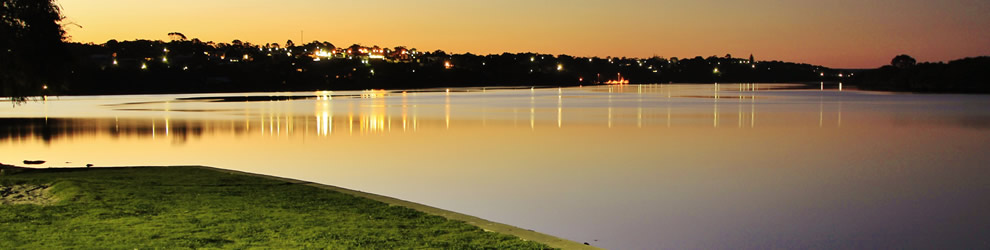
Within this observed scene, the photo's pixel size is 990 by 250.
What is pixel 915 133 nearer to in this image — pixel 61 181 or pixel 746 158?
pixel 746 158

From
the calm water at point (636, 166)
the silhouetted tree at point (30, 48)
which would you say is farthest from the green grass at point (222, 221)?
the silhouetted tree at point (30, 48)

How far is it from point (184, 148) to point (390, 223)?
2002 cm

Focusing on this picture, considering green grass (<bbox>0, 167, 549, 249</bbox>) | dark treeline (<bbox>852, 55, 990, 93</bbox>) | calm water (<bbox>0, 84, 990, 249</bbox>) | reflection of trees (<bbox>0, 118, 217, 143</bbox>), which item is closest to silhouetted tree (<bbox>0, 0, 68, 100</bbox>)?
calm water (<bbox>0, 84, 990, 249</bbox>)

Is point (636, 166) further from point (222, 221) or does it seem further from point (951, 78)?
point (951, 78)

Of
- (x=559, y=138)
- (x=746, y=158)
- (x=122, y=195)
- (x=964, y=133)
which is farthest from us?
(x=964, y=133)

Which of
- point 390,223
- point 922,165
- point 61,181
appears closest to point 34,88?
point 61,181

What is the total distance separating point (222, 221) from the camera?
10.2 metres

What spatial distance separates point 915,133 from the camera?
33812mm

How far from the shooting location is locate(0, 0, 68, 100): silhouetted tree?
2061 cm

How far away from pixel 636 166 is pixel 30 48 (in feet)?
51.6

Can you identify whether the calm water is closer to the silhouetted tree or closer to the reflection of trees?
the reflection of trees

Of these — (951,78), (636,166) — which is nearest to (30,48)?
(636,166)

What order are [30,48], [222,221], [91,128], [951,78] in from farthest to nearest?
[951,78]
[91,128]
[30,48]
[222,221]

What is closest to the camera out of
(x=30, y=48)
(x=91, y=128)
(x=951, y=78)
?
(x=30, y=48)
